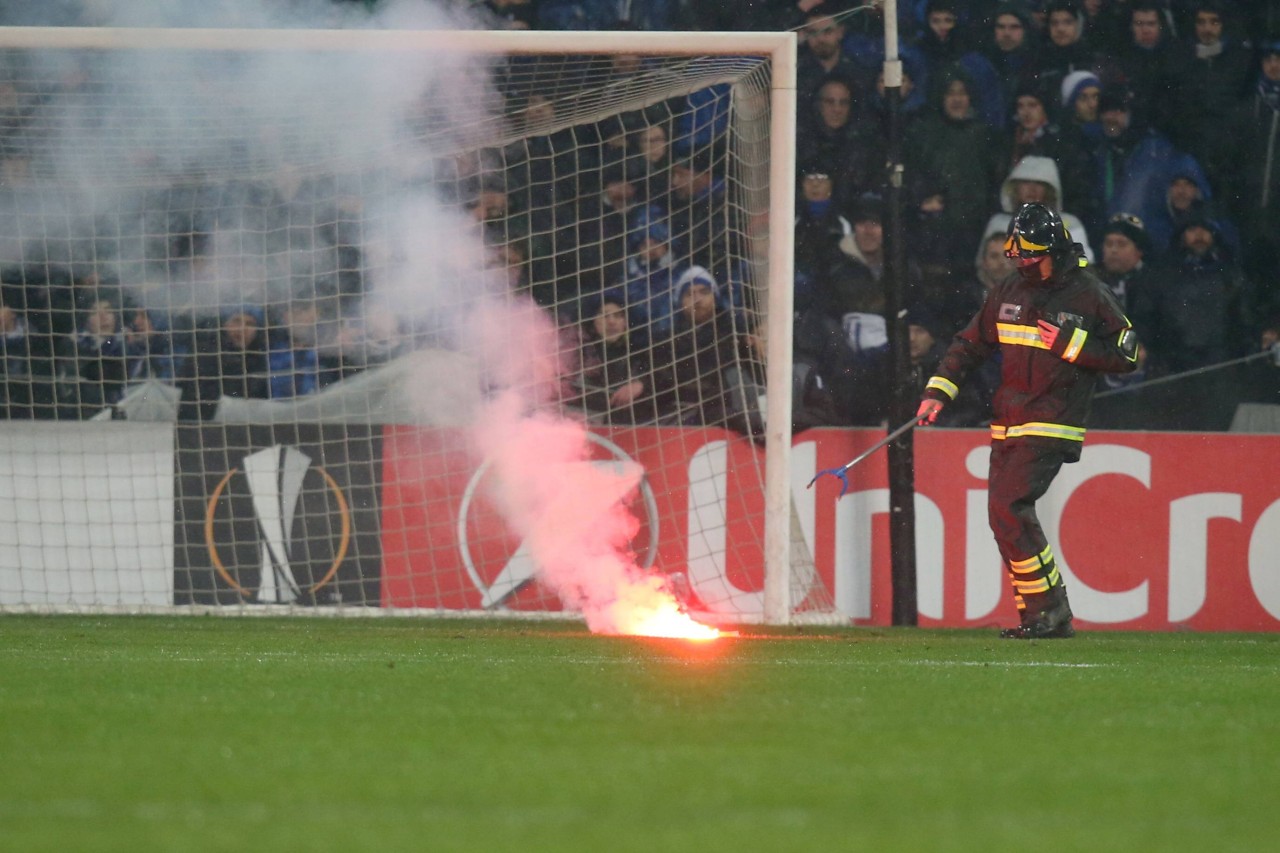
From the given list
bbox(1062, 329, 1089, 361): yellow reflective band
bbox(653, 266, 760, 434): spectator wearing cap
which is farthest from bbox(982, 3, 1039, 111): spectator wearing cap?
bbox(1062, 329, 1089, 361): yellow reflective band

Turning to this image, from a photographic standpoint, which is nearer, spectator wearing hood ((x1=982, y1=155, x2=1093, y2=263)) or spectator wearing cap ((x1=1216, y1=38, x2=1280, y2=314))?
spectator wearing hood ((x1=982, y1=155, x2=1093, y2=263))

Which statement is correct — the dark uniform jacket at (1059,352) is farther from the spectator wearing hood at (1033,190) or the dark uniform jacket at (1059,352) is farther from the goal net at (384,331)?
the spectator wearing hood at (1033,190)

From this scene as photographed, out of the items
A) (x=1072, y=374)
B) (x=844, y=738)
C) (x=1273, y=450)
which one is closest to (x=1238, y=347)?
(x=1273, y=450)

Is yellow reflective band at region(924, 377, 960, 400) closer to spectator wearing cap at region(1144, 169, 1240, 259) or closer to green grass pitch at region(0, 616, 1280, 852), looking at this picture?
green grass pitch at region(0, 616, 1280, 852)

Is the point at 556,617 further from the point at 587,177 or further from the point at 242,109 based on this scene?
the point at 242,109

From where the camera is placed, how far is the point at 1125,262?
10055 mm

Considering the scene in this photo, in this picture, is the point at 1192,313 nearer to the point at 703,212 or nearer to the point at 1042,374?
the point at 703,212

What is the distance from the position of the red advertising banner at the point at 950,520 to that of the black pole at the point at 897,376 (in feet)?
0.49

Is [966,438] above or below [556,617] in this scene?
above

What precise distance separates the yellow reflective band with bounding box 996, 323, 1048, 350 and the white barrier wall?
13.5ft

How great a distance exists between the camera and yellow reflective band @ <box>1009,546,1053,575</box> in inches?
277

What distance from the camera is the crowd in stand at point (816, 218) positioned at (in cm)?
912

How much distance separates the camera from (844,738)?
3658 mm

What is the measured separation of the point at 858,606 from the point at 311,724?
545cm
